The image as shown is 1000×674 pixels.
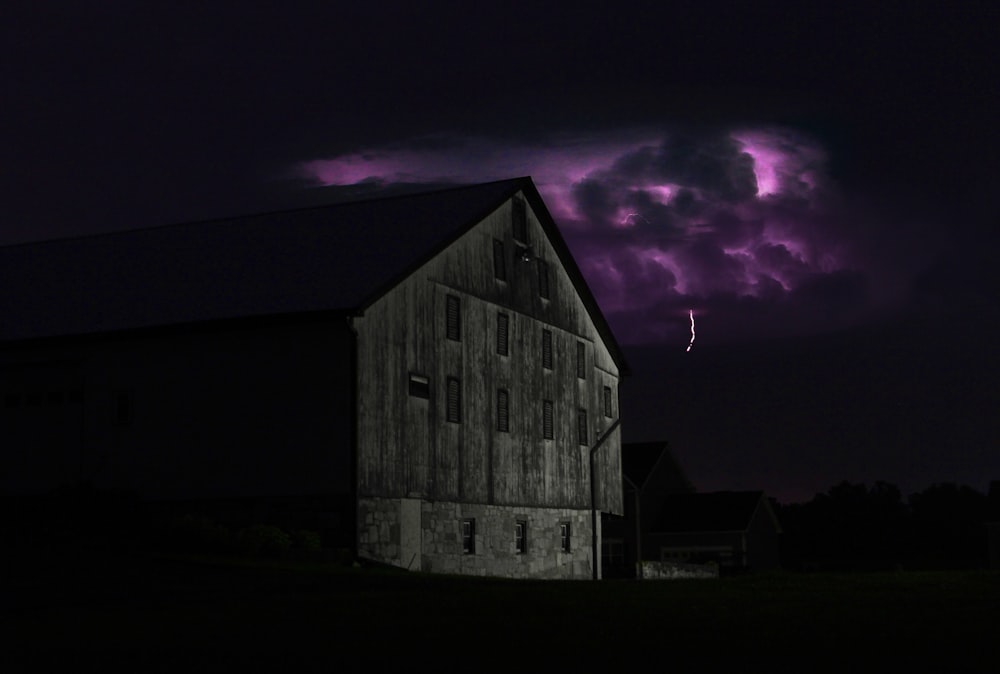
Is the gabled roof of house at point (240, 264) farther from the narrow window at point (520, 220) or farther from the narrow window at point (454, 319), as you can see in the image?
the narrow window at point (454, 319)

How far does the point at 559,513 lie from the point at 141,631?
96.3 ft

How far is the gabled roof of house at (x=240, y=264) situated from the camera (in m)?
41.2

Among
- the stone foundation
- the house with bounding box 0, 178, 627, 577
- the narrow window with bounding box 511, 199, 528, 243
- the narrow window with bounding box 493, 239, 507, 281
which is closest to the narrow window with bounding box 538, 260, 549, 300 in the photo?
the house with bounding box 0, 178, 627, 577

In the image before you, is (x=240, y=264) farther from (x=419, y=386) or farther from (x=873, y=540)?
(x=873, y=540)

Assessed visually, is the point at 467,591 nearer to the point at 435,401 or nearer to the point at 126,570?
the point at 126,570

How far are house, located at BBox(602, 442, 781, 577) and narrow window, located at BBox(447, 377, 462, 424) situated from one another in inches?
1183

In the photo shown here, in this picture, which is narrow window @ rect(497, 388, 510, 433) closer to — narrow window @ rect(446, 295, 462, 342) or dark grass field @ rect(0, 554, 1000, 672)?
narrow window @ rect(446, 295, 462, 342)

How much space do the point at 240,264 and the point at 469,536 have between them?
10.6 m

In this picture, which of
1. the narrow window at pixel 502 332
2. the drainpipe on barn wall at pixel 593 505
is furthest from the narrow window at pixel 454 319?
the drainpipe on barn wall at pixel 593 505

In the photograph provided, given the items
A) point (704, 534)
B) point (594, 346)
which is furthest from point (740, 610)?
point (704, 534)

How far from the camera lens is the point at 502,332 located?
1859 inches

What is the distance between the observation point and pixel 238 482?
39.7 m

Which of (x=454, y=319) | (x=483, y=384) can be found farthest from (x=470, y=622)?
(x=483, y=384)

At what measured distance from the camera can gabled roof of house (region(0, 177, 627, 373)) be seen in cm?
4125
